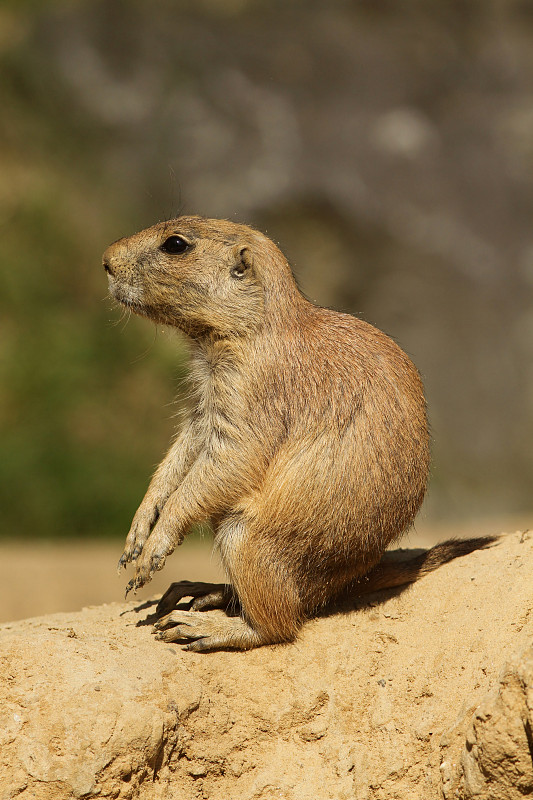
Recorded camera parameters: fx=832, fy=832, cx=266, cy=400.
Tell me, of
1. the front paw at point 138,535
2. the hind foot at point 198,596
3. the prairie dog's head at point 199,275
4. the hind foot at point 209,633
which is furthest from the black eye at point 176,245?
the hind foot at point 209,633

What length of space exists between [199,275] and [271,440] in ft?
3.35

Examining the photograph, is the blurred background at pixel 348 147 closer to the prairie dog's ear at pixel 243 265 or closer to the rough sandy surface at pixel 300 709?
the prairie dog's ear at pixel 243 265

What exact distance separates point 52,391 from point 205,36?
6.08 metres

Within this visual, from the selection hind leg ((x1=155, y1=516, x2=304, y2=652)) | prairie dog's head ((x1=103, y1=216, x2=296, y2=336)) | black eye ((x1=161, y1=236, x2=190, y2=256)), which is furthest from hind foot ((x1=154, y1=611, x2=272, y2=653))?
black eye ((x1=161, y1=236, x2=190, y2=256))

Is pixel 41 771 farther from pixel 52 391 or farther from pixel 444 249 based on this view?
pixel 444 249

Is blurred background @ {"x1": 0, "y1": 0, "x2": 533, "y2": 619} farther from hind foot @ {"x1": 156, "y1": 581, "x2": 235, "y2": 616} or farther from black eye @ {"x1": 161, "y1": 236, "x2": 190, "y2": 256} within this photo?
hind foot @ {"x1": 156, "y1": 581, "x2": 235, "y2": 616}

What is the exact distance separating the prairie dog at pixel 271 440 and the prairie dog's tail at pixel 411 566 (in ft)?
0.05

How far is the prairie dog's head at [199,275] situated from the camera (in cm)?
444

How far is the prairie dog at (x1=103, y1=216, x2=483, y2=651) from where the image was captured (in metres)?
4.11

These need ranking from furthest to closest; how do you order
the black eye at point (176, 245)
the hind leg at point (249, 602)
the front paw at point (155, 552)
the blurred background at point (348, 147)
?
1. the blurred background at point (348, 147)
2. the black eye at point (176, 245)
3. the front paw at point (155, 552)
4. the hind leg at point (249, 602)

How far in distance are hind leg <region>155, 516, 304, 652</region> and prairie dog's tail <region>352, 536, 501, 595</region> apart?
0.51 metres

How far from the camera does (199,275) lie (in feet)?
14.8

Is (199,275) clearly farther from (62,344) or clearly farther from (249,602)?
(62,344)

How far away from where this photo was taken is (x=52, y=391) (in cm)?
1126
